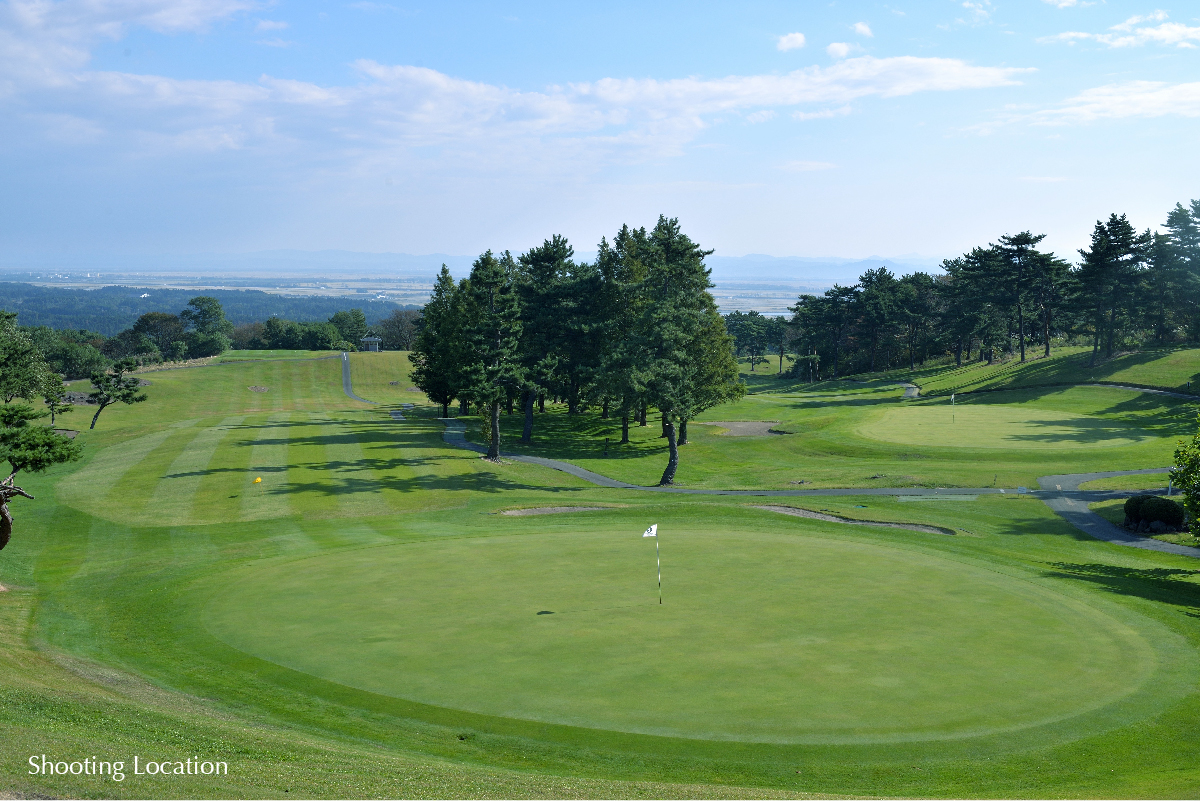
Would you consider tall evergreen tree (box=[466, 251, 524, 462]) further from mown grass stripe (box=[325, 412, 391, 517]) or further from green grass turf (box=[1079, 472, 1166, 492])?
green grass turf (box=[1079, 472, 1166, 492])

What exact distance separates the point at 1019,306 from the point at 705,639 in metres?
110

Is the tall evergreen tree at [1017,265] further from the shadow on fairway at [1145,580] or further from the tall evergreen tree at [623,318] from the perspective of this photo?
the shadow on fairway at [1145,580]

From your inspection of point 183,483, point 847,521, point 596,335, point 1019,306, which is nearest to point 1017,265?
point 1019,306

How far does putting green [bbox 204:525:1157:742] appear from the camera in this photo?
1756cm

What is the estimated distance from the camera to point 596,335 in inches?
3068

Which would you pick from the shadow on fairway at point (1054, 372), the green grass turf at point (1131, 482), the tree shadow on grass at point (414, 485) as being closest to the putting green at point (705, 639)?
A: the tree shadow on grass at point (414, 485)

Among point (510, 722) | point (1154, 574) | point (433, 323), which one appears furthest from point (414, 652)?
point (433, 323)

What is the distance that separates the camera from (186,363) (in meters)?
155

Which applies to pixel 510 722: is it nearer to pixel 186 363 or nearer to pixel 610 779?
pixel 610 779

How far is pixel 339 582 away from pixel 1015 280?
111630 mm

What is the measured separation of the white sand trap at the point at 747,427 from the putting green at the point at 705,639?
4956 cm

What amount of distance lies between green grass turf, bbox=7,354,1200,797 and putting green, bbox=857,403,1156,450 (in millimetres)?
26261

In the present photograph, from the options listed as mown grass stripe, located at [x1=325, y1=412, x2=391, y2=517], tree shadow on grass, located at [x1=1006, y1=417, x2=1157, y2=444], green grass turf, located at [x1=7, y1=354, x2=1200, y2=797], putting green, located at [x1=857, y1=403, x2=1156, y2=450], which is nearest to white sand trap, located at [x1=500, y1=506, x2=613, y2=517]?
green grass turf, located at [x1=7, y1=354, x2=1200, y2=797]

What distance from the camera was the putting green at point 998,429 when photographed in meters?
67.2
